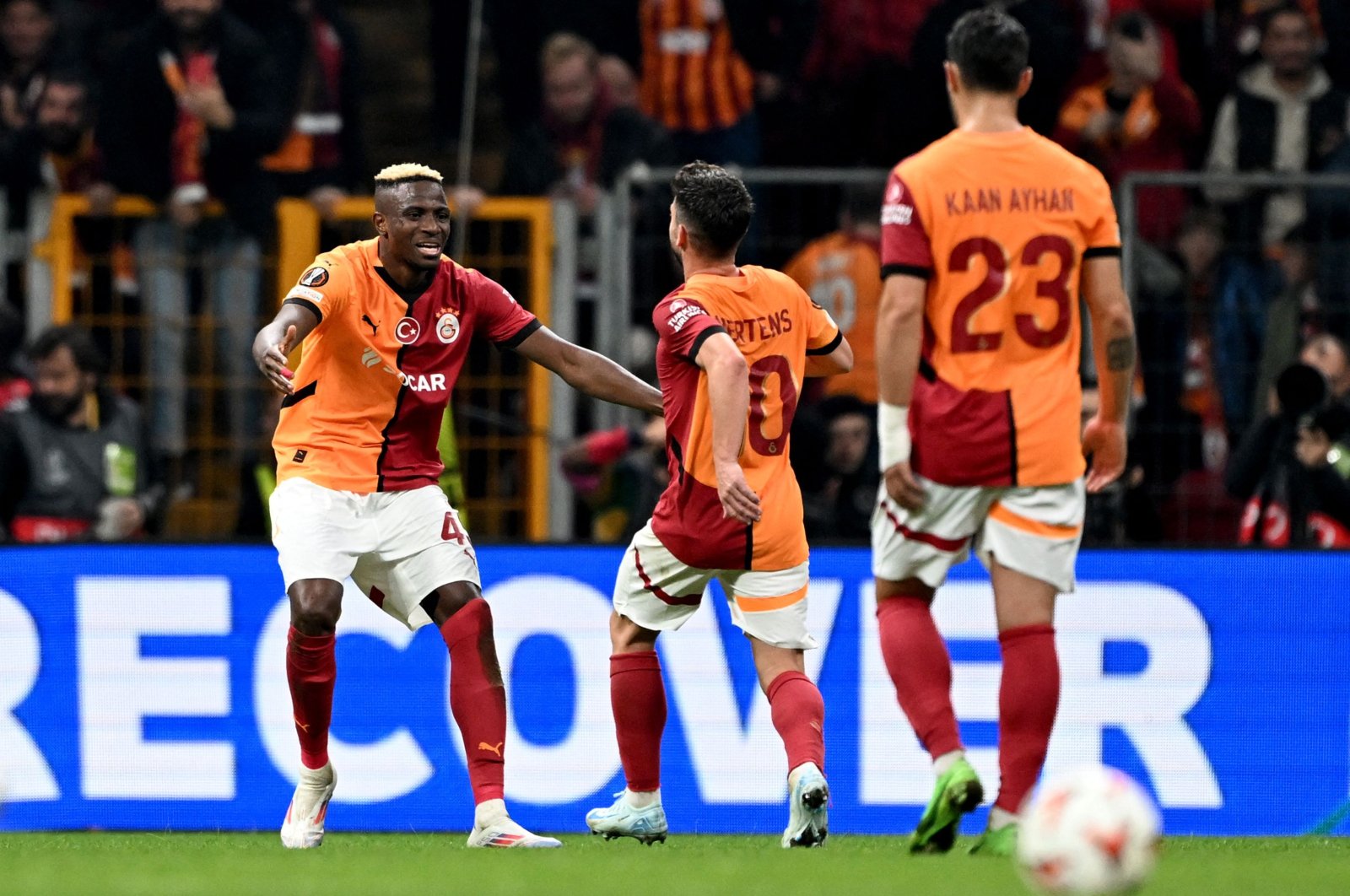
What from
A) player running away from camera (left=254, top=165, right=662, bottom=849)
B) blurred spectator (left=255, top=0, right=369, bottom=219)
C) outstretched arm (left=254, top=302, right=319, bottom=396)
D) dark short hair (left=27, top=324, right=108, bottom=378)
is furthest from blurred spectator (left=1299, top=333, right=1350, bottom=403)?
dark short hair (left=27, top=324, right=108, bottom=378)

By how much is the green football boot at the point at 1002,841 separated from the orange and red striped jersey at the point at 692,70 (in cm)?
642

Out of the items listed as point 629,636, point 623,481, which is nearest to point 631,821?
point 629,636

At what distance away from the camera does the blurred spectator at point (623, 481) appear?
9969 mm

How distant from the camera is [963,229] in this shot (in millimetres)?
5836

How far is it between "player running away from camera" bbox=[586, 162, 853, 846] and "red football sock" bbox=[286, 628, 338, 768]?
0.90m

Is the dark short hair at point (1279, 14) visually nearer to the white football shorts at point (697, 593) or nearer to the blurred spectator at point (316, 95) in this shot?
the blurred spectator at point (316, 95)

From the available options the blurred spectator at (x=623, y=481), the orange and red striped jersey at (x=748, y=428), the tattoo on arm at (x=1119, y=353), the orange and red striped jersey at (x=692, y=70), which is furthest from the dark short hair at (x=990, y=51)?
the orange and red striped jersey at (x=692, y=70)

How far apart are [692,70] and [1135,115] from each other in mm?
2236

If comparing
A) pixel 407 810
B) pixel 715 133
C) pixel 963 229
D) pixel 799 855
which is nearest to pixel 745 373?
pixel 963 229

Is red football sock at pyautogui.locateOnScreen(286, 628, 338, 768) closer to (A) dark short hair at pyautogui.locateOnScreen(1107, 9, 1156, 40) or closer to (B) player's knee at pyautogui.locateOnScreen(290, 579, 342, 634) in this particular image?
(B) player's knee at pyautogui.locateOnScreen(290, 579, 342, 634)

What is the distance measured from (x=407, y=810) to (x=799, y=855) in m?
3.04

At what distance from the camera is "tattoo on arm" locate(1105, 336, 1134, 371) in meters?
5.95

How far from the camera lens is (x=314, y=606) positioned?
23.0ft

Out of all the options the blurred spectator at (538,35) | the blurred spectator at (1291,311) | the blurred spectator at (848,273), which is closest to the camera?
the blurred spectator at (1291,311)
